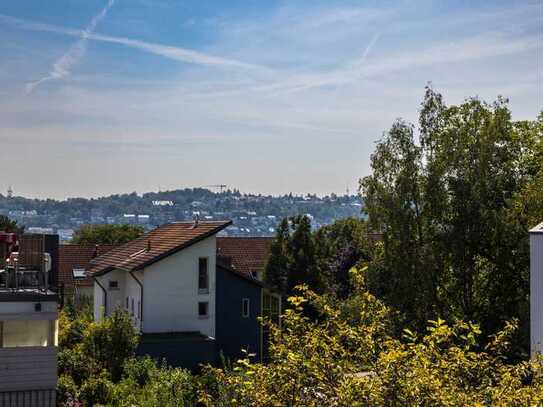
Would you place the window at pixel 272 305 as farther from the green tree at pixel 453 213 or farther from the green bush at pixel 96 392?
the green bush at pixel 96 392

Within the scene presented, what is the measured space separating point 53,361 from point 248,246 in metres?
49.8

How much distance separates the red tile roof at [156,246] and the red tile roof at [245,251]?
72.1 feet

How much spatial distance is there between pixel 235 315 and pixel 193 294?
2.38 metres

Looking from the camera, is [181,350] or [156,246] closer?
[181,350]

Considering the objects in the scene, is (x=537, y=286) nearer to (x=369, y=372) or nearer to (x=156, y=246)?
(x=369, y=372)

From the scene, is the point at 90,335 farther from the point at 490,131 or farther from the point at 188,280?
the point at 490,131

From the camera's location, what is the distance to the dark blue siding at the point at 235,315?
37438 mm

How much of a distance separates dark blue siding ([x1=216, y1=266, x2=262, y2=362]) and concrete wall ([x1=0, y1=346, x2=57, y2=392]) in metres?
17.6

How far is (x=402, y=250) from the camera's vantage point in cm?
3281

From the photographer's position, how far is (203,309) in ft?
Answer: 122

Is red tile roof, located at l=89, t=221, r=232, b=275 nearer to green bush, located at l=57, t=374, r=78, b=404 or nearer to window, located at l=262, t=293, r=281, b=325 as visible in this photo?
window, located at l=262, t=293, r=281, b=325

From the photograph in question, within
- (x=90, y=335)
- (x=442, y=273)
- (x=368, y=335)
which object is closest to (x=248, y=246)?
(x=442, y=273)

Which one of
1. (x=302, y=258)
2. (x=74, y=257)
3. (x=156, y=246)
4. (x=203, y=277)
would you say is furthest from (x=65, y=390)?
(x=74, y=257)

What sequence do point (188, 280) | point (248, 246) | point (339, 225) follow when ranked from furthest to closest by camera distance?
point (339, 225)
point (248, 246)
point (188, 280)
